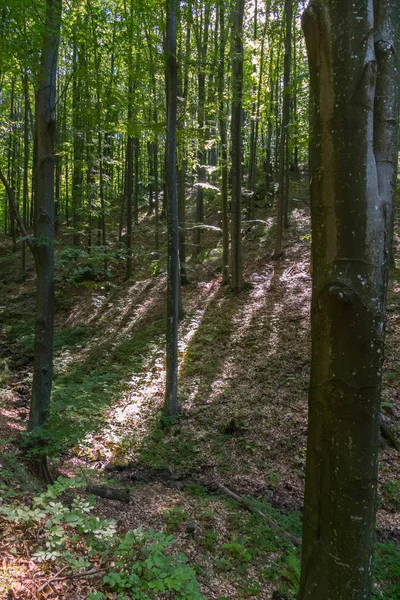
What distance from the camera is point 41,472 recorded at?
477 cm

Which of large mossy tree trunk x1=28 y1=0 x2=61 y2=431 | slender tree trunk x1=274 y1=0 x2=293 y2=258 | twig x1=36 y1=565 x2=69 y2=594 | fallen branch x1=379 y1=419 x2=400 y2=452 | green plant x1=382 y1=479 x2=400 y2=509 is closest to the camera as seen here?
twig x1=36 y1=565 x2=69 y2=594

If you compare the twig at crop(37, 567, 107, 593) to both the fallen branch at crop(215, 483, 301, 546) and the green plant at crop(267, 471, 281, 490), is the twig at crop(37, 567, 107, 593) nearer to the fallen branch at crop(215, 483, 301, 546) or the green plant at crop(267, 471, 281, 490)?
the fallen branch at crop(215, 483, 301, 546)

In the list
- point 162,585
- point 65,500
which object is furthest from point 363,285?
point 65,500

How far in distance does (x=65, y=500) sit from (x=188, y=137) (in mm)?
7141

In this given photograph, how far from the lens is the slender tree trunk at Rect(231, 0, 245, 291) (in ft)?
32.2

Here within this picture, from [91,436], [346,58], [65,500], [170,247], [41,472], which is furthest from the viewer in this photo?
[170,247]

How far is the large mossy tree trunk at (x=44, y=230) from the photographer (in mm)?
5199

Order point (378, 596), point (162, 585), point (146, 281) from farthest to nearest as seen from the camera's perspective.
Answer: point (146, 281) < point (378, 596) < point (162, 585)

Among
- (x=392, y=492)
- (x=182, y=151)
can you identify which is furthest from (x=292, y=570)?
(x=182, y=151)

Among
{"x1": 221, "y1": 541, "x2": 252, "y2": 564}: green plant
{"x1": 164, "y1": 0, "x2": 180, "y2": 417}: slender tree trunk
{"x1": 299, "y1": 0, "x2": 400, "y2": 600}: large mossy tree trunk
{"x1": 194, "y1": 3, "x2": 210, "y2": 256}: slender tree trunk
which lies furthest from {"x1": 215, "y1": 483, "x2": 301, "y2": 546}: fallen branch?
{"x1": 194, "y1": 3, "x2": 210, "y2": 256}: slender tree trunk

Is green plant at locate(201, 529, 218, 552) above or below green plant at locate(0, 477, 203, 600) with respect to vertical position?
below

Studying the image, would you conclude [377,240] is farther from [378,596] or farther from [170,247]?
[170,247]

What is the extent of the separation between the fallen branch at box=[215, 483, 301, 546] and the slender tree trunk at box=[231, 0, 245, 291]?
748 cm

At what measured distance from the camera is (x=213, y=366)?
9070mm
